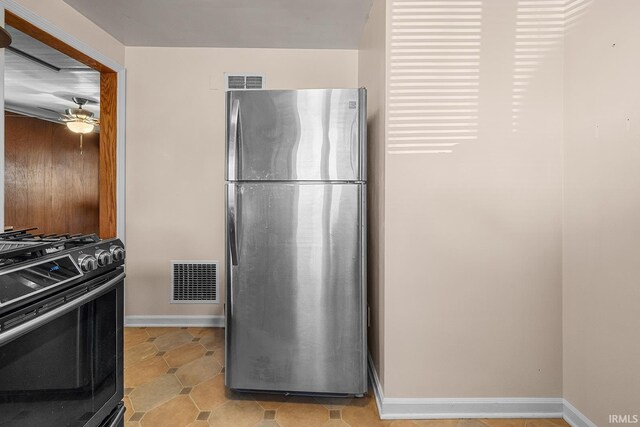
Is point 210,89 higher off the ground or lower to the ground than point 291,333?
higher

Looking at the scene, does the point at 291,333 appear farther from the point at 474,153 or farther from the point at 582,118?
the point at 582,118

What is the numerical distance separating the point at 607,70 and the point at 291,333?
2.04 metres

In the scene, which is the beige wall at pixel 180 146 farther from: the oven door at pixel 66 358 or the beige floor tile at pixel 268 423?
the oven door at pixel 66 358

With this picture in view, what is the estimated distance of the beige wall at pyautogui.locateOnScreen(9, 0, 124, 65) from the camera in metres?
2.04

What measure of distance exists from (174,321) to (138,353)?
504mm

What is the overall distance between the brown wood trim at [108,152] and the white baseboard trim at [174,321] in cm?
85

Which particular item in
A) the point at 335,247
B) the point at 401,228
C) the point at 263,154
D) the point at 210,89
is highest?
the point at 210,89

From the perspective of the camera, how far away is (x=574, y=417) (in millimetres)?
1613

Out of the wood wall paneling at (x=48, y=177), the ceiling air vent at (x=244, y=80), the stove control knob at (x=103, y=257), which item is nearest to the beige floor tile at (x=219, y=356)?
the stove control knob at (x=103, y=257)

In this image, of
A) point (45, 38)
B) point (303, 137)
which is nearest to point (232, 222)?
point (303, 137)

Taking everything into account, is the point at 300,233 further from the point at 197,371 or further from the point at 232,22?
the point at 232,22

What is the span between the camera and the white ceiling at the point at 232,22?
2205mm

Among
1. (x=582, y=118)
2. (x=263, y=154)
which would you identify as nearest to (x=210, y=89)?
(x=263, y=154)

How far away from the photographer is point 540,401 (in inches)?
66.4
